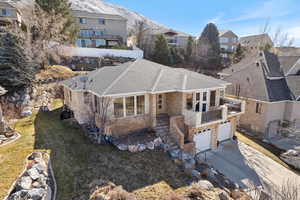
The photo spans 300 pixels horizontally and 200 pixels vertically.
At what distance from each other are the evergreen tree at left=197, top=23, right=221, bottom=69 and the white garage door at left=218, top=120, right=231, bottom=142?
29153 millimetres

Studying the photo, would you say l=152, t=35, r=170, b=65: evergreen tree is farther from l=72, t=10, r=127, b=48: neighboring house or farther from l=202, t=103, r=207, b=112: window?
l=202, t=103, r=207, b=112: window

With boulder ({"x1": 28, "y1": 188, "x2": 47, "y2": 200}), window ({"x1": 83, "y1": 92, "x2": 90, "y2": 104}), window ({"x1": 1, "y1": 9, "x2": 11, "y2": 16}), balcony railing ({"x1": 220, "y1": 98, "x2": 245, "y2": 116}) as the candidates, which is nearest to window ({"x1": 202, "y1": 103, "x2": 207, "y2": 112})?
balcony railing ({"x1": 220, "y1": 98, "x2": 245, "y2": 116})

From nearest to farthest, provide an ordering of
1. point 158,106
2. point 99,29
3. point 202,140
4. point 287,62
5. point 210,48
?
1. point 202,140
2. point 158,106
3. point 287,62
4. point 210,48
5. point 99,29

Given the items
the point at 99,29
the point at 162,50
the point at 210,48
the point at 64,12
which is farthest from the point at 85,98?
the point at 210,48

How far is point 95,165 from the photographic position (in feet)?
32.6

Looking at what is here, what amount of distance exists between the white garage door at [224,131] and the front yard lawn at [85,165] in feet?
22.5

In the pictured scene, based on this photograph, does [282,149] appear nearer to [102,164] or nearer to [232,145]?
[232,145]

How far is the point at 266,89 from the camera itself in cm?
2041

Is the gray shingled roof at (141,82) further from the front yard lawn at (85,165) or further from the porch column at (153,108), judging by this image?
the front yard lawn at (85,165)

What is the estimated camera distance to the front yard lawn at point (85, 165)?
326 inches

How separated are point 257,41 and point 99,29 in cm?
4731

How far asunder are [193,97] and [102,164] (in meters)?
8.49

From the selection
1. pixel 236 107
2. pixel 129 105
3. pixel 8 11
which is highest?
pixel 8 11

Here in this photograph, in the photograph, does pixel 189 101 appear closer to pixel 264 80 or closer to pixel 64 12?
pixel 264 80
